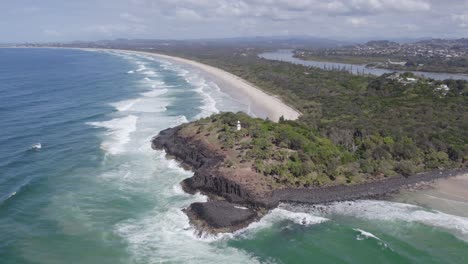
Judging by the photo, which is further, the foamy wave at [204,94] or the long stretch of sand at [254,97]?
the foamy wave at [204,94]

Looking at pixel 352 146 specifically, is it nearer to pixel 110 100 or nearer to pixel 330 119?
pixel 330 119

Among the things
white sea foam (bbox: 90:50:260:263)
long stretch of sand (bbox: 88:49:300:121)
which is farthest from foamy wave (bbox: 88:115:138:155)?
long stretch of sand (bbox: 88:49:300:121)

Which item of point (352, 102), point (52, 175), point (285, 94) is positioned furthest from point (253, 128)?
point (285, 94)

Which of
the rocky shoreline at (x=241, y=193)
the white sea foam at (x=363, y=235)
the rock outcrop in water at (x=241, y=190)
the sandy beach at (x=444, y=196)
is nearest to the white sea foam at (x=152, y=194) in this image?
the rocky shoreline at (x=241, y=193)

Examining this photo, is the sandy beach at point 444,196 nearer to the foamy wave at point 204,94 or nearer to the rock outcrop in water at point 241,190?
the rock outcrop in water at point 241,190

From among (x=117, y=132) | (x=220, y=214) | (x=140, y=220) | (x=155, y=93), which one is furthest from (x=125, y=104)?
(x=220, y=214)

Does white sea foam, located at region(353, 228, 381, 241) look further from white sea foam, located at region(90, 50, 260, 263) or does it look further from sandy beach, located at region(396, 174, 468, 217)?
sandy beach, located at region(396, 174, 468, 217)

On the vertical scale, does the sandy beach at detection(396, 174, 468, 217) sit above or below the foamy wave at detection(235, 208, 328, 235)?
above

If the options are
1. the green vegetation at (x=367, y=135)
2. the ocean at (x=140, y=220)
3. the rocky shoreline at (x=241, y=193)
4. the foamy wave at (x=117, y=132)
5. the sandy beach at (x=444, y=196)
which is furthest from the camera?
the foamy wave at (x=117, y=132)
